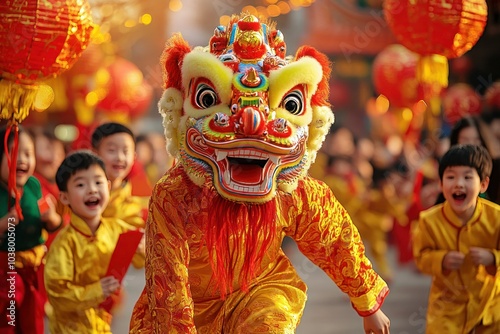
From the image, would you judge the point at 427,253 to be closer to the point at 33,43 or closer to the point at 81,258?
the point at 81,258

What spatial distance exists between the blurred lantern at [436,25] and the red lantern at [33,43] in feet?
5.98

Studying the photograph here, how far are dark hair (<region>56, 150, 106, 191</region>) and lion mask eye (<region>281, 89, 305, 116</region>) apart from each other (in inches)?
56.4

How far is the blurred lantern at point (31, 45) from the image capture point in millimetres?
3840

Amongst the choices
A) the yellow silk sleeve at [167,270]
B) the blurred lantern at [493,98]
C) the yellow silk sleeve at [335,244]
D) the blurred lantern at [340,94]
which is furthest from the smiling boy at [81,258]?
the blurred lantern at [340,94]

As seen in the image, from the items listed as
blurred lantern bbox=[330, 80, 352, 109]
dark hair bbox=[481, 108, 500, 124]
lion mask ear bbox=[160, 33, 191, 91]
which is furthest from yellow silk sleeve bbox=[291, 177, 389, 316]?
blurred lantern bbox=[330, 80, 352, 109]

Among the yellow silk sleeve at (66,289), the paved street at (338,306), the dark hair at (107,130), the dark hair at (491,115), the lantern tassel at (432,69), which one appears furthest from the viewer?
the dark hair at (491,115)

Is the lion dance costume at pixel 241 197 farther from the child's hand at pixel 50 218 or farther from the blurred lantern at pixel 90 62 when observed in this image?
the blurred lantern at pixel 90 62

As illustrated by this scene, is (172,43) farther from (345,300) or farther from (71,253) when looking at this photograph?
(345,300)

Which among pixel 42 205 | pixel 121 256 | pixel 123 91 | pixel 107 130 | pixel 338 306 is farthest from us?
pixel 123 91

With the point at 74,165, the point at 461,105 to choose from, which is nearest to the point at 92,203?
the point at 74,165

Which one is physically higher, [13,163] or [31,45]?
Result: [31,45]

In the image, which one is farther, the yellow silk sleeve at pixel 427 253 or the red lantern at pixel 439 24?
the red lantern at pixel 439 24

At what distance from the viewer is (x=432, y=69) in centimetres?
532

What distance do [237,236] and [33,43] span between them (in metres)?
1.31
